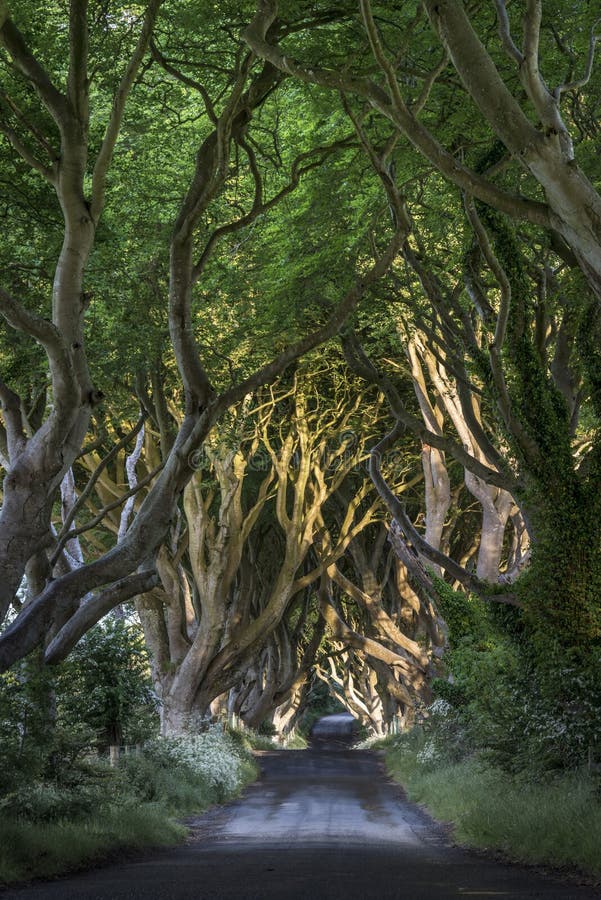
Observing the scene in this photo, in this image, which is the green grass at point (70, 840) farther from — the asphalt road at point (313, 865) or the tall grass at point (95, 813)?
the asphalt road at point (313, 865)

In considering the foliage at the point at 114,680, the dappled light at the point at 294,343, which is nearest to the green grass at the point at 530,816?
the dappled light at the point at 294,343

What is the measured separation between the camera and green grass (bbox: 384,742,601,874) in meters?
10.0

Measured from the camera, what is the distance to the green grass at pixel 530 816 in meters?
10.0

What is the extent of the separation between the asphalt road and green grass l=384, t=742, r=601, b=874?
0.39 m

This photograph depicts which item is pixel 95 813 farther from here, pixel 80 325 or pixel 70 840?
pixel 80 325

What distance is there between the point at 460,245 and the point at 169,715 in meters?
15.0

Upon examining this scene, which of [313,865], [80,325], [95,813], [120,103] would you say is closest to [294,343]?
[80,325]

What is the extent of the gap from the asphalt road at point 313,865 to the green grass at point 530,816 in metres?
0.39

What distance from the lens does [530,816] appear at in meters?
11.5

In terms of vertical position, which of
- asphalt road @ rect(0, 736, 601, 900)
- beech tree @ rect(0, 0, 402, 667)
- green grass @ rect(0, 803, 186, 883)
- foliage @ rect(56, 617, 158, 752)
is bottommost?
asphalt road @ rect(0, 736, 601, 900)

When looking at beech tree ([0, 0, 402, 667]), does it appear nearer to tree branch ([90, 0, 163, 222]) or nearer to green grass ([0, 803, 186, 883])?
tree branch ([90, 0, 163, 222])

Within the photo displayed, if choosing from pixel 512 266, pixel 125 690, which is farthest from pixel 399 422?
pixel 125 690

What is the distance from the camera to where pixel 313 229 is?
15.4 metres

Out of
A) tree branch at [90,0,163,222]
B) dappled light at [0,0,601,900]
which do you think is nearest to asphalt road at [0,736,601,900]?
dappled light at [0,0,601,900]
